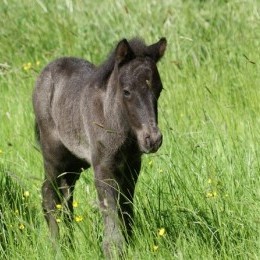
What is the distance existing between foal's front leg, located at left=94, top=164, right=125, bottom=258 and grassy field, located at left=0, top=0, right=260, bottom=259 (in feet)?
0.25

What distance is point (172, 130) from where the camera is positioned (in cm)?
643

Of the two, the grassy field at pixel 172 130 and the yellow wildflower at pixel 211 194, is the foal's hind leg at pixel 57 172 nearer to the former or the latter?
the grassy field at pixel 172 130

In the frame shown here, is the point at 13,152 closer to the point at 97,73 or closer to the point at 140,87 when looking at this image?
the point at 97,73

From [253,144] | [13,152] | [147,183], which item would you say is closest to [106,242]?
[147,183]

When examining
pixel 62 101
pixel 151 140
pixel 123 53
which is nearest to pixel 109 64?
pixel 123 53

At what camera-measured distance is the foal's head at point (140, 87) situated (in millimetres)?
5035

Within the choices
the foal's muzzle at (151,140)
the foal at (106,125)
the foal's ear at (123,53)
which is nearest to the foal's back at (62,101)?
the foal at (106,125)

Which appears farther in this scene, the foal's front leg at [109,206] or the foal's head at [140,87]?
the foal's front leg at [109,206]

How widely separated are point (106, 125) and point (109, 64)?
1.26 ft

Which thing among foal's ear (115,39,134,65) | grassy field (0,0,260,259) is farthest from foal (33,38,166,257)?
grassy field (0,0,260,259)

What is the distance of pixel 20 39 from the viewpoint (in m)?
10.4

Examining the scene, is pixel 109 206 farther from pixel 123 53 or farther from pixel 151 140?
pixel 123 53

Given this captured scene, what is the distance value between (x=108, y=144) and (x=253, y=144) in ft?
4.02

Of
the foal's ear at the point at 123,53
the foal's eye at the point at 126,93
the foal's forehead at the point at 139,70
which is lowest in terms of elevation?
the foal's eye at the point at 126,93
